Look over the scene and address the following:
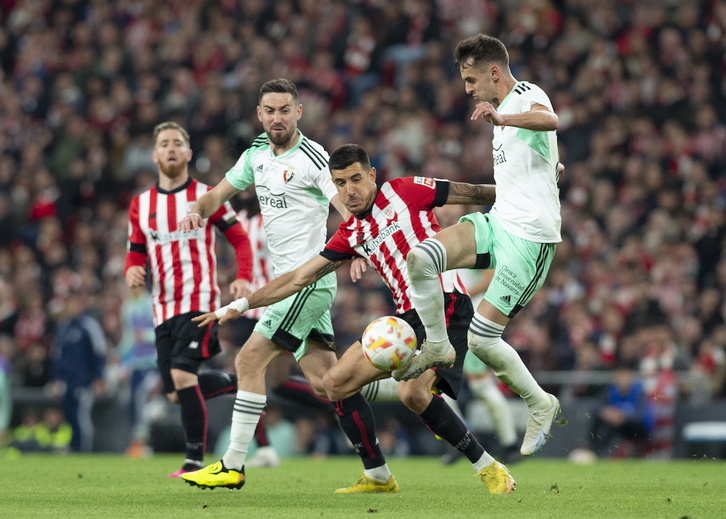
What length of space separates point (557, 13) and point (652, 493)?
1161 centimetres

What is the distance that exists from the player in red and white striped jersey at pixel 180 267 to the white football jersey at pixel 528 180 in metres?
2.60

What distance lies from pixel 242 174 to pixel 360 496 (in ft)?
7.95

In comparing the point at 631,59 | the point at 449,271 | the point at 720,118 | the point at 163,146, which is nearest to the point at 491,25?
the point at 631,59

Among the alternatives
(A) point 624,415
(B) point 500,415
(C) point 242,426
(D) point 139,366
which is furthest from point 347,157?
(D) point 139,366

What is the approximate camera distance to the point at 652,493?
23.8 ft

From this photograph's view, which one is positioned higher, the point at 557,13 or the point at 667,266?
the point at 557,13

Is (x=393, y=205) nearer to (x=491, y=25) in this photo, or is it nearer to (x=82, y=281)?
(x=82, y=281)

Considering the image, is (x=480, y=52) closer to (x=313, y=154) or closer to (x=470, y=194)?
(x=470, y=194)

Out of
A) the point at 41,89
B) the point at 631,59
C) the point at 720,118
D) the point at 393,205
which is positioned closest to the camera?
the point at 393,205

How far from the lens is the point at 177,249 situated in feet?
30.0

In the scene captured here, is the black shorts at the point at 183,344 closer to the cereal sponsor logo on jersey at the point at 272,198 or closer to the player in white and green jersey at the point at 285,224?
the player in white and green jersey at the point at 285,224

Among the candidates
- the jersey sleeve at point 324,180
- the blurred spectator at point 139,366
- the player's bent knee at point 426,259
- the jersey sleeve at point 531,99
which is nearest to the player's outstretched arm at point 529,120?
the jersey sleeve at point 531,99

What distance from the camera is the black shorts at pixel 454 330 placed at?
23.1ft

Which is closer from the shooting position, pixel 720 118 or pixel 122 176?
pixel 720 118
